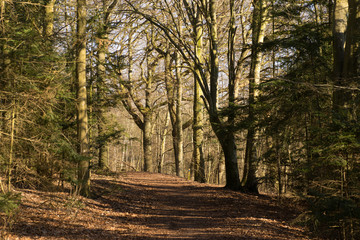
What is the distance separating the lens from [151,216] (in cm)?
1062

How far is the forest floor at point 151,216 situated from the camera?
7.98 m

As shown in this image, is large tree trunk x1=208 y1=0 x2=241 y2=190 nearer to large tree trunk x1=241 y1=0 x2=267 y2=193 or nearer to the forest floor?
large tree trunk x1=241 y1=0 x2=267 y2=193

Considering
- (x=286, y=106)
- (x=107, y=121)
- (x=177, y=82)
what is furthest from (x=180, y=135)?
(x=286, y=106)


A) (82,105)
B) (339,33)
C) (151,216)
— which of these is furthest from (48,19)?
(339,33)

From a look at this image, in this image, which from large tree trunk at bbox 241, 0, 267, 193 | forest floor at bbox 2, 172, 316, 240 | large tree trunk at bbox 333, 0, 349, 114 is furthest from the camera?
large tree trunk at bbox 241, 0, 267, 193

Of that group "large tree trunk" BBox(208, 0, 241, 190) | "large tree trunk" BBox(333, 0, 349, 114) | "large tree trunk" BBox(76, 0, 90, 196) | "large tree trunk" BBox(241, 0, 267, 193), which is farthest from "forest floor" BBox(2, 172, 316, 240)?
"large tree trunk" BBox(333, 0, 349, 114)

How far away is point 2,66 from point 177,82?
14866mm

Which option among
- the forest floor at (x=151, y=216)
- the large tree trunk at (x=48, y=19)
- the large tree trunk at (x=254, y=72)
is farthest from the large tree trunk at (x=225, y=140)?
the large tree trunk at (x=48, y=19)

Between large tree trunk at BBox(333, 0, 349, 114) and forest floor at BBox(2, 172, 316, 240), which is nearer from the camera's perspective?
forest floor at BBox(2, 172, 316, 240)

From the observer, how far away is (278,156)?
37.0 feet

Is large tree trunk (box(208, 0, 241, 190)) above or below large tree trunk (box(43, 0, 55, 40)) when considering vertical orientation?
below

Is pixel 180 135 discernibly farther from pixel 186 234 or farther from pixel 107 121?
pixel 186 234

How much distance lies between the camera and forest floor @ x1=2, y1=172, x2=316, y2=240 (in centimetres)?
798

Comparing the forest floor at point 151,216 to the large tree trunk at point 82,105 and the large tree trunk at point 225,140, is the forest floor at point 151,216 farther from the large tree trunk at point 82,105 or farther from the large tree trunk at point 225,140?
the large tree trunk at point 82,105
